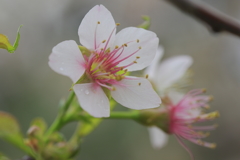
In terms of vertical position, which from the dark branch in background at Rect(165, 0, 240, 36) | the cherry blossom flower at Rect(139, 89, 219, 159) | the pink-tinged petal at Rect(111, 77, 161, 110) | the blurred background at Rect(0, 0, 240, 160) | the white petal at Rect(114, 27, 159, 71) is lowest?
the blurred background at Rect(0, 0, 240, 160)

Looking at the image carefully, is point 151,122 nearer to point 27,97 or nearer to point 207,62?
point 27,97

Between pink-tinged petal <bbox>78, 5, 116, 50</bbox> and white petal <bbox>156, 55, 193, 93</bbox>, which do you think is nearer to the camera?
pink-tinged petal <bbox>78, 5, 116, 50</bbox>

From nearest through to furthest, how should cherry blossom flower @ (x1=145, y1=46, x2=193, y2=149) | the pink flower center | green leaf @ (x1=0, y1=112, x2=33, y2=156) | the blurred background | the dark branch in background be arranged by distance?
1. the pink flower center
2. green leaf @ (x1=0, y1=112, x2=33, y2=156)
3. the dark branch in background
4. cherry blossom flower @ (x1=145, y1=46, x2=193, y2=149)
5. the blurred background

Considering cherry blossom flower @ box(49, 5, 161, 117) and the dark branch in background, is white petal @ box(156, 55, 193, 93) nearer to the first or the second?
the dark branch in background

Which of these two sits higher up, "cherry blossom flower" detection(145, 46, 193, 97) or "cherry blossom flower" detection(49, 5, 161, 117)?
"cherry blossom flower" detection(49, 5, 161, 117)

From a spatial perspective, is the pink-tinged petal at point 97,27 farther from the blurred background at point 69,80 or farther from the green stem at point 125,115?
the blurred background at point 69,80

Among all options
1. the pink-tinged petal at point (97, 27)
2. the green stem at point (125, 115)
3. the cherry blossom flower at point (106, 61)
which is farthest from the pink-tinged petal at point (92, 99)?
the green stem at point (125, 115)

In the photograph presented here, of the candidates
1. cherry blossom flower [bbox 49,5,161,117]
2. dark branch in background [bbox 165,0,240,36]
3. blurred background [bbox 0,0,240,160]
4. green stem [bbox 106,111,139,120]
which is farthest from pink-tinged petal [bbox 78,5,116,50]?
blurred background [bbox 0,0,240,160]
